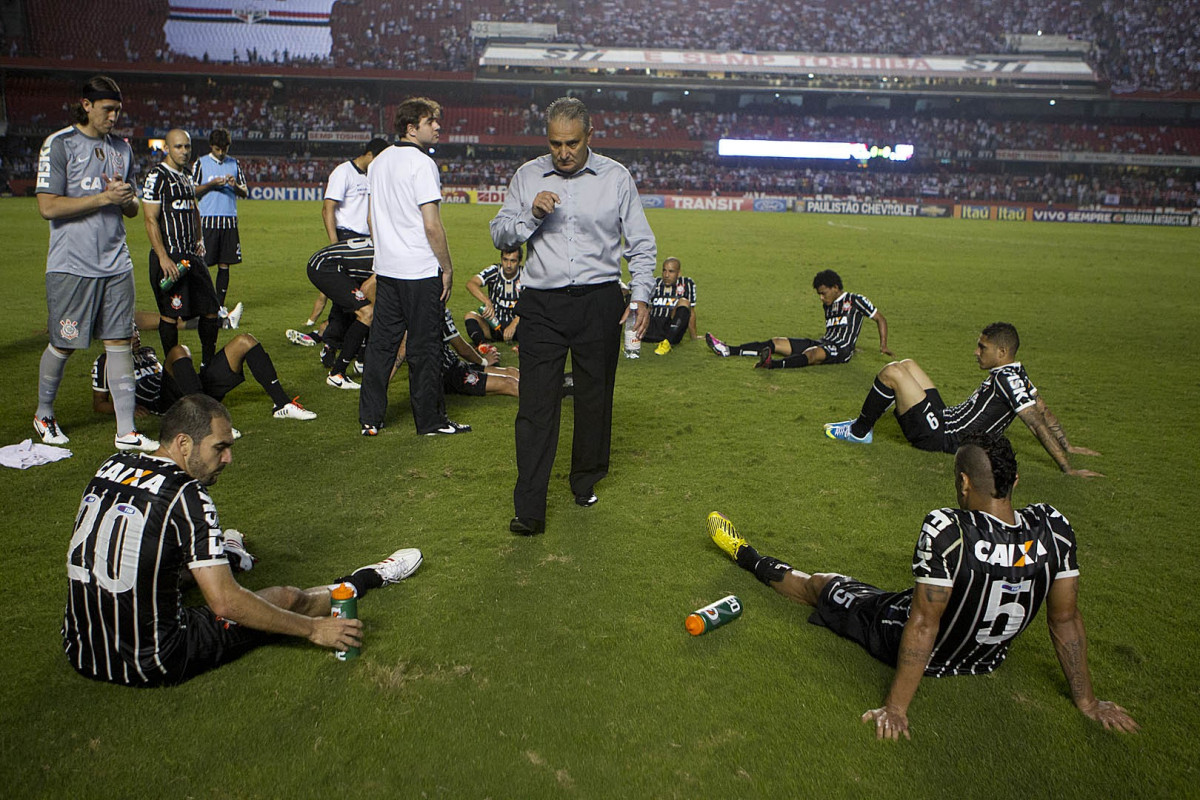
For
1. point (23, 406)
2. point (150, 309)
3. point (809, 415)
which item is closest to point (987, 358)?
point (809, 415)

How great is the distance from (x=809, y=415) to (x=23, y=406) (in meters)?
6.93

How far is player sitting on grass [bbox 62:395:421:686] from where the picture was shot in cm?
298

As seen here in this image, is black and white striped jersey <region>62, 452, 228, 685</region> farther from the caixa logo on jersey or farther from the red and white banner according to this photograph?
the red and white banner

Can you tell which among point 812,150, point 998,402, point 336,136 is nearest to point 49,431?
point 998,402

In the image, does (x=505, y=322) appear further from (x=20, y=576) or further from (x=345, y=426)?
(x=20, y=576)

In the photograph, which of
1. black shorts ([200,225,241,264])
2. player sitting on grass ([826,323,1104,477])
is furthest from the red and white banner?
player sitting on grass ([826,323,1104,477])

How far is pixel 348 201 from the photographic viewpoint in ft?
29.3

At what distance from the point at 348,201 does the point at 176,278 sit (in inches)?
94.7

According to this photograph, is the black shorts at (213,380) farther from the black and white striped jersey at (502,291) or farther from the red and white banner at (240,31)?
the red and white banner at (240,31)

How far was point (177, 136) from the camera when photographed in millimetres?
7844

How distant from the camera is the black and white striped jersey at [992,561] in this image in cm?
314

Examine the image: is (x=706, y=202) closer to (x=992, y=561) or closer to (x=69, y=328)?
(x=69, y=328)

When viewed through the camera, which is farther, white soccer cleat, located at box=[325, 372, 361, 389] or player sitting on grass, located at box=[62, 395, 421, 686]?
white soccer cleat, located at box=[325, 372, 361, 389]

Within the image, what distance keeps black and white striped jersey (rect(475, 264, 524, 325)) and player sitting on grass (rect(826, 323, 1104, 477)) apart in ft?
15.1
